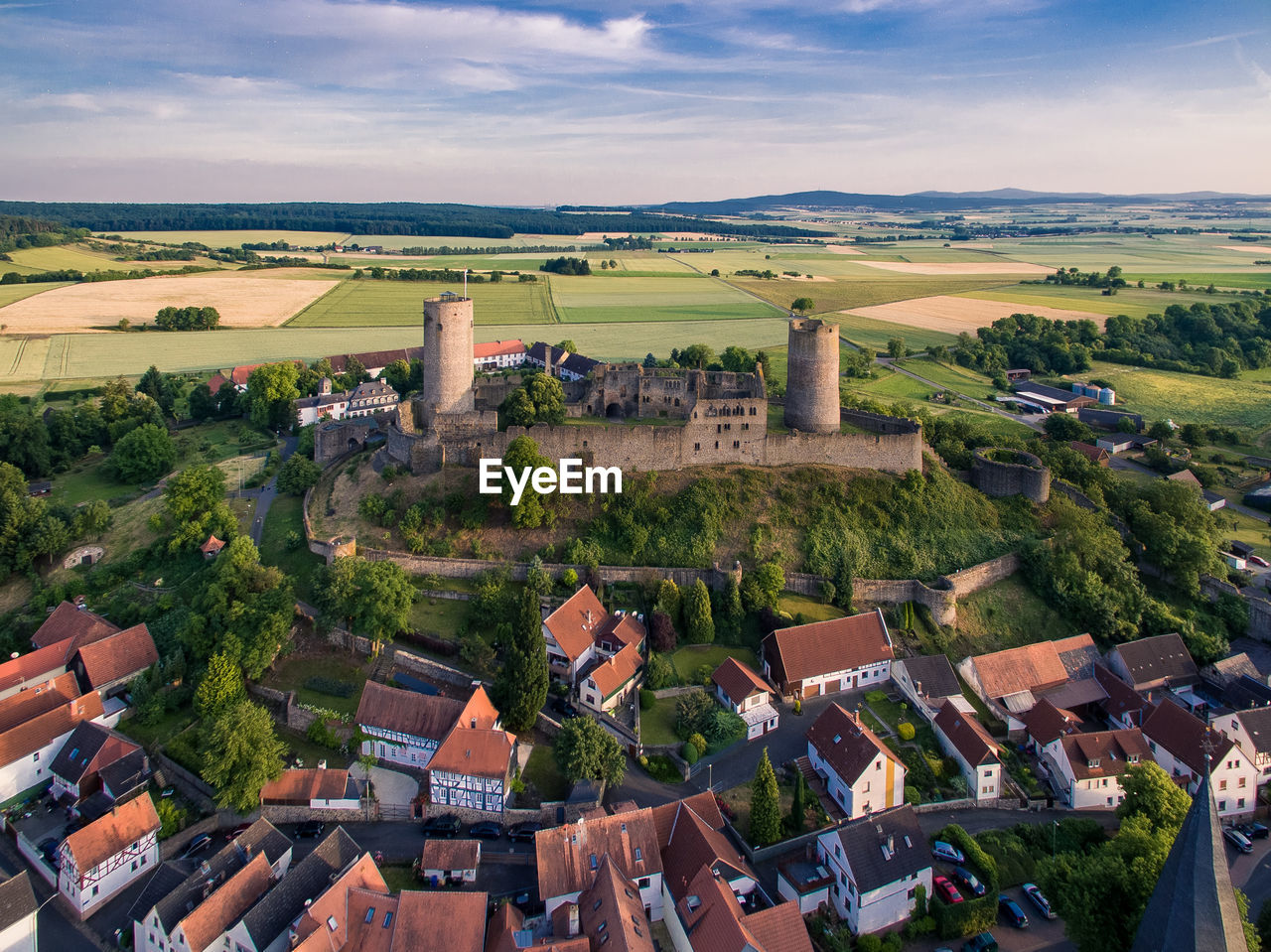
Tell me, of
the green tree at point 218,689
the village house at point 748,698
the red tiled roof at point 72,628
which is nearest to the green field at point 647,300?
the red tiled roof at point 72,628

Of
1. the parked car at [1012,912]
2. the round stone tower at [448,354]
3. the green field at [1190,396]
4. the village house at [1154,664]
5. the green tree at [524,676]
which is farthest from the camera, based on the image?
the green field at [1190,396]

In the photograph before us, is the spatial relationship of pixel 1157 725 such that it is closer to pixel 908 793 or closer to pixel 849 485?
pixel 908 793

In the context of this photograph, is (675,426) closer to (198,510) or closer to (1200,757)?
(1200,757)

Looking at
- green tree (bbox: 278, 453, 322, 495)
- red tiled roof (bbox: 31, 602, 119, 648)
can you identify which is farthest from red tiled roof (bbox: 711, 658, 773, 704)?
red tiled roof (bbox: 31, 602, 119, 648)

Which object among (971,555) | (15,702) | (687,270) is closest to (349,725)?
(15,702)

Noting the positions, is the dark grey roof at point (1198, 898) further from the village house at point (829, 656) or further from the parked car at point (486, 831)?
the parked car at point (486, 831)

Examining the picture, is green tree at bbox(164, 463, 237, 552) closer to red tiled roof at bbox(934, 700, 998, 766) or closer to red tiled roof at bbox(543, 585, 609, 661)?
red tiled roof at bbox(543, 585, 609, 661)

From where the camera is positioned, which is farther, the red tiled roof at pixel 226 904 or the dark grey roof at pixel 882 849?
the dark grey roof at pixel 882 849
